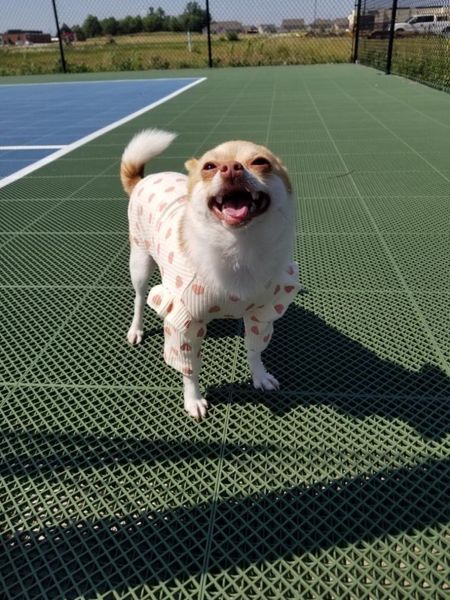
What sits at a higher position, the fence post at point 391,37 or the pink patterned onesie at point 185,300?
the fence post at point 391,37

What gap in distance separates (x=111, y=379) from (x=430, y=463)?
4.65 ft

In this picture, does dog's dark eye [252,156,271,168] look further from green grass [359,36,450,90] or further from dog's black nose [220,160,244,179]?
green grass [359,36,450,90]

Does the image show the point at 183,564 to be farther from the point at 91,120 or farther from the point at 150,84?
the point at 150,84

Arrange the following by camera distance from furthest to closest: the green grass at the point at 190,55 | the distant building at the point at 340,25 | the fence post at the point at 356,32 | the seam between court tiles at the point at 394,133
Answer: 1. the distant building at the point at 340,25
2. the green grass at the point at 190,55
3. the fence post at the point at 356,32
4. the seam between court tiles at the point at 394,133

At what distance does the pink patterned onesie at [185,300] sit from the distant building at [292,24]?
21.8m

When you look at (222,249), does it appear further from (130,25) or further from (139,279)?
(130,25)

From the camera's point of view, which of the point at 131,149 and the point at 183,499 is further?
the point at 131,149

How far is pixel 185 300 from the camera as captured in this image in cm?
178

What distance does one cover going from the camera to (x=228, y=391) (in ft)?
7.15

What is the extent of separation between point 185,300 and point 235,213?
1.37ft

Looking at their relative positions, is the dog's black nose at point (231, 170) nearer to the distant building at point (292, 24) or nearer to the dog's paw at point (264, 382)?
the dog's paw at point (264, 382)

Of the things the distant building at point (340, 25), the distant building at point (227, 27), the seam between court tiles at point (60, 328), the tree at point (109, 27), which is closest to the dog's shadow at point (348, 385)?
the seam between court tiles at point (60, 328)

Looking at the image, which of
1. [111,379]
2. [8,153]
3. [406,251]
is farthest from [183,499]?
[8,153]

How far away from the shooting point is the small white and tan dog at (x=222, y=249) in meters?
1.55
